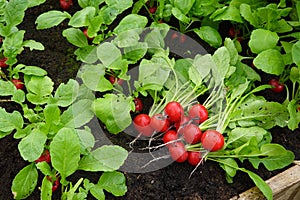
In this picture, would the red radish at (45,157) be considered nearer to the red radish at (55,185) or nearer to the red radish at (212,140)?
the red radish at (55,185)

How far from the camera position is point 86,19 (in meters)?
1.36

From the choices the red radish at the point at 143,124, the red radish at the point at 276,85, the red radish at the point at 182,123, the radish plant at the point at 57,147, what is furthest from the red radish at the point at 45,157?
the red radish at the point at 276,85

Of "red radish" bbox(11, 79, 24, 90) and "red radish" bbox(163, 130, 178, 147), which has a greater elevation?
"red radish" bbox(11, 79, 24, 90)

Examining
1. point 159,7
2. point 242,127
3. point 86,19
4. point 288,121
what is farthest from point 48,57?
point 288,121

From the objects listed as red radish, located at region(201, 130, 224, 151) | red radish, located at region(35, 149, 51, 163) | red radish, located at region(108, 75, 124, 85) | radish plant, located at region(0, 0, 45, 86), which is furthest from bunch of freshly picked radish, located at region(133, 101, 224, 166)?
→ radish plant, located at region(0, 0, 45, 86)

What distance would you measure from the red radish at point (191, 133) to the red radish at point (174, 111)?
0.11ft

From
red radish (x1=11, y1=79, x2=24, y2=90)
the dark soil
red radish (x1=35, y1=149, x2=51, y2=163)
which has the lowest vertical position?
the dark soil

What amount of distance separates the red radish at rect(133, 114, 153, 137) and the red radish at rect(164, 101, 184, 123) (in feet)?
0.18

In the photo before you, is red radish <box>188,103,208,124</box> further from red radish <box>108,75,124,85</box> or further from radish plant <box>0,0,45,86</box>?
radish plant <box>0,0,45,86</box>

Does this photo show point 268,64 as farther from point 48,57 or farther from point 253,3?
point 48,57

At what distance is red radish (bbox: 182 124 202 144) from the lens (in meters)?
1.31

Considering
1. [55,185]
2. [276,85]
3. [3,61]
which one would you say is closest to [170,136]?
[55,185]

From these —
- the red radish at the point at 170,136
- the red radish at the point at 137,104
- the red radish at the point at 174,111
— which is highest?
the red radish at the point at 174,111

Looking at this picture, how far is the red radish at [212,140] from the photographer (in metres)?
1.29
